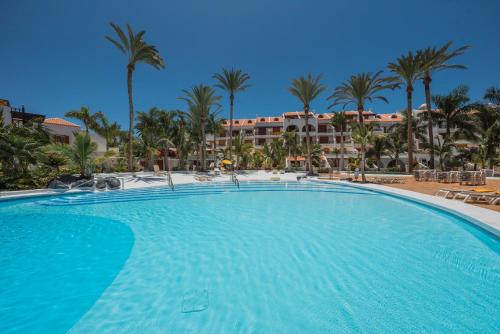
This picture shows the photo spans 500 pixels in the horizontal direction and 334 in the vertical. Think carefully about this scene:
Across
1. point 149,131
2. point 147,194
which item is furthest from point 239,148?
point 147,194

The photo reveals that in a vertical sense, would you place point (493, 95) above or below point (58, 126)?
above

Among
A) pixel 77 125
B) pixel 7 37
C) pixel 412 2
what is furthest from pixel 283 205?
pixel 77 125

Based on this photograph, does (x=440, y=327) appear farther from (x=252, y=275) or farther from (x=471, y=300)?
(x=252, y=275)

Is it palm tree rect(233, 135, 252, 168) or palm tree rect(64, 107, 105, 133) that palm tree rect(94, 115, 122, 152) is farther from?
palm tree rect(233, 135, 252, 168)

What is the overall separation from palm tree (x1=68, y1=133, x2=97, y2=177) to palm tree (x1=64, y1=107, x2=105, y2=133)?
16451mm

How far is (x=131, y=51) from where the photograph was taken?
79.0 ft

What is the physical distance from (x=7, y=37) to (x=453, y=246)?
30890 millimetres

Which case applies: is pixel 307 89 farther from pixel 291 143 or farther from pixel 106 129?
pixel 106 129

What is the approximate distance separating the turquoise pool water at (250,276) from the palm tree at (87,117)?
94.6 ft

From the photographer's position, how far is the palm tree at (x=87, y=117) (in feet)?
101

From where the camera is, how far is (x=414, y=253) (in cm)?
518

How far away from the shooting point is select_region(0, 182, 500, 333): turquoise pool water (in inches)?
120

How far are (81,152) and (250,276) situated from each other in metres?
18.5

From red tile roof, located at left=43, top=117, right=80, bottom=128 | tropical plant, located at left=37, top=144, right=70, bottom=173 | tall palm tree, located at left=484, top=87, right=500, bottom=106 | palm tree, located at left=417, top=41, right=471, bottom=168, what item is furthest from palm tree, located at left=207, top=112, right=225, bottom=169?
tall palm tree, located at left=484, top=87, right=500, bottom=106
